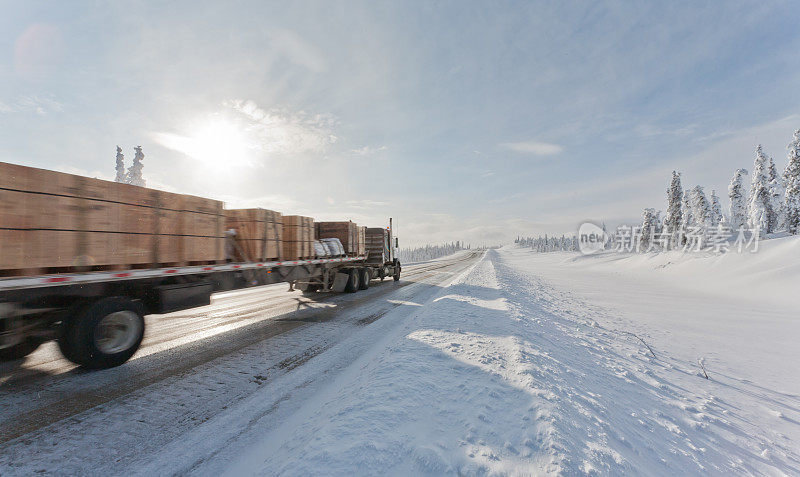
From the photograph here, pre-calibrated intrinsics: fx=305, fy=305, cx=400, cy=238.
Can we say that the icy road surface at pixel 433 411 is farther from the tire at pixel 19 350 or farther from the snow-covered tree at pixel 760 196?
the snow-covered tree at pixel 760 196

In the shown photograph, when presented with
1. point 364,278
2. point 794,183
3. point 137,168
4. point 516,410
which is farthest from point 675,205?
point 137,168

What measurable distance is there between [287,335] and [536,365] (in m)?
Answer: 4.83

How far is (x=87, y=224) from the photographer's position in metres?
4.44

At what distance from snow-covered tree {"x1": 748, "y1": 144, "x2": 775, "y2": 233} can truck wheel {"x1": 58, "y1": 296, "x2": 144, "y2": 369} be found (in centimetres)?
6646

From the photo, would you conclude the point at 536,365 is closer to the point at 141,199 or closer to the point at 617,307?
the point at 141,199

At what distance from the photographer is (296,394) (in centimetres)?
393

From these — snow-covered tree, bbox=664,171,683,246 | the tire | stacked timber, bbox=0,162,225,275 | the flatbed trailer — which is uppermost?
snow-covered tree, bbox=664,171,683,246

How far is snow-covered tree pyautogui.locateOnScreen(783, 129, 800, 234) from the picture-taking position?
35.2 m

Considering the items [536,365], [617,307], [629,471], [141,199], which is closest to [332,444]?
[629,471]

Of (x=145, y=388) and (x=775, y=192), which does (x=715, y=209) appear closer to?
(x=775, y=192)

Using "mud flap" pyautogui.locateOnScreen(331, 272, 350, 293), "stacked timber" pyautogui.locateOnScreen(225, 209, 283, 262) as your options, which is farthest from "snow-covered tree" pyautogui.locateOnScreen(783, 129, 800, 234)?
"stacked timber" pyautogui.locateOnScreen(225, 209, 283, 262)

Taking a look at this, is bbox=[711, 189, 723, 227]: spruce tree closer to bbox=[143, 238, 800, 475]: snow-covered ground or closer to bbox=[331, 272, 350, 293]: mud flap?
bbox=[143, 238, 800, 475]: snow-covered ground

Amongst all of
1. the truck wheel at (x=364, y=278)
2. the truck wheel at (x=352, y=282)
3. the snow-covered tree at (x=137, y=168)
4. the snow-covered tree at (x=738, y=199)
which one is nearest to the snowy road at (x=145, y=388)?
the truck wheel at (x=352, y=282)

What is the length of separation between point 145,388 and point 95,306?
62.3 inches
